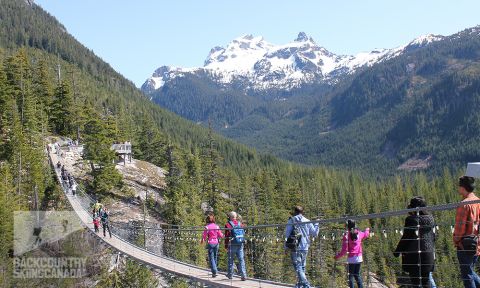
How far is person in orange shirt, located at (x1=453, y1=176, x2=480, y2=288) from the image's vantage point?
5918 mm

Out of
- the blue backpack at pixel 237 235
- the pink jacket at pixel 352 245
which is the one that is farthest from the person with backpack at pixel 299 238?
the blue backpack at pixel 237 235

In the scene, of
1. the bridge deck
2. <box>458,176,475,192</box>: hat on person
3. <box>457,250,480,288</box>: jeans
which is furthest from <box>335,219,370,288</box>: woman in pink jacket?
the bridge deck

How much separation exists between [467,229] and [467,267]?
0.53 metres

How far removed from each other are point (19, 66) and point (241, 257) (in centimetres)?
5095

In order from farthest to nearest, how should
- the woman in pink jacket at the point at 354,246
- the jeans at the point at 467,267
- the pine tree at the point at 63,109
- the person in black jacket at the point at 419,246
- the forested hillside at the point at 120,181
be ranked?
the pine tree at the point at 63,109 → the forested hillside at the point at 120,181 → the woman in pink jacket at the point at 354,246 → the person in black jacket at the point at 419,246 → the jeans at the point at 467,267

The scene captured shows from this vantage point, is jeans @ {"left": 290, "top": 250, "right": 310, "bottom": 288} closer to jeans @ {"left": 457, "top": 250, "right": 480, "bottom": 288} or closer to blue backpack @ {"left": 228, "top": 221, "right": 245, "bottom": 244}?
blue backpack @ {"left": 228, "top": 221, "right": 245, "bottom": 244}

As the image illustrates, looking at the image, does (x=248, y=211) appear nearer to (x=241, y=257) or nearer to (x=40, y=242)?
(x=40, y=242)

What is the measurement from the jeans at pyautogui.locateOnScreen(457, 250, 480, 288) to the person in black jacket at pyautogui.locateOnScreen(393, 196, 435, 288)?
459mm

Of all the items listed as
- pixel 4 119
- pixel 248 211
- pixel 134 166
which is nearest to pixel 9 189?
A: pixel 4 119

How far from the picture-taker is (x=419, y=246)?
6.58m

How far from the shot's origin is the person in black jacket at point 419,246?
21.6 feet

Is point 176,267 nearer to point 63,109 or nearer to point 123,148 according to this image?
point 123,148

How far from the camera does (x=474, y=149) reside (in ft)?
654

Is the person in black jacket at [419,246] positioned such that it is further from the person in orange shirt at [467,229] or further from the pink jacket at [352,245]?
the pink jacket at [352,245]
